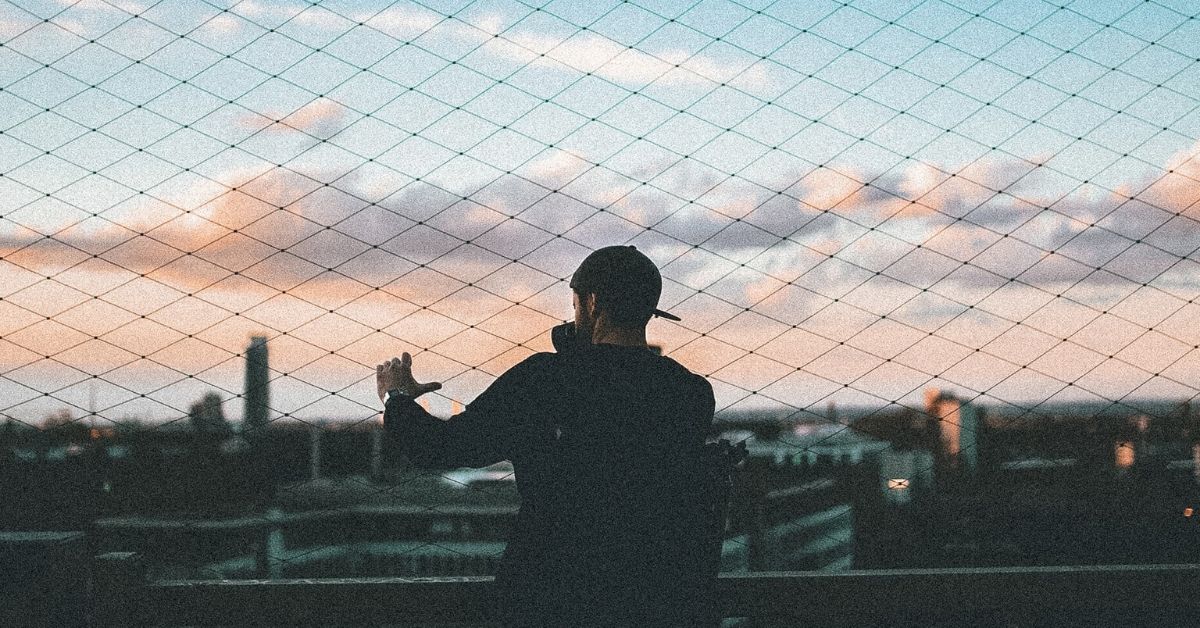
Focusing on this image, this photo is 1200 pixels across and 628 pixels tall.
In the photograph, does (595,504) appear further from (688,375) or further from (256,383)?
(256,383)

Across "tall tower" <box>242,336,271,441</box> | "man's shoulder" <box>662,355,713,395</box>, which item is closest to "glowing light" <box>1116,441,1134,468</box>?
"man's shoulder" <box>662,355,713,395</box>

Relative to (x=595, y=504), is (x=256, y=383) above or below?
above

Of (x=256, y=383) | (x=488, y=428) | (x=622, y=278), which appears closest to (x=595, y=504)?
(x=488, y=428)

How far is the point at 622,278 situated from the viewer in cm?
134

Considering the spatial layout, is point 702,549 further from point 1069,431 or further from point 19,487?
point 1069,431

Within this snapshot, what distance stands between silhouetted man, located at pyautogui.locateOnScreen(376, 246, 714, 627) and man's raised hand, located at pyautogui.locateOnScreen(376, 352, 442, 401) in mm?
57

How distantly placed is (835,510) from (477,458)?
332 cm

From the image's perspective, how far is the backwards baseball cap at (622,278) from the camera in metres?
1.33

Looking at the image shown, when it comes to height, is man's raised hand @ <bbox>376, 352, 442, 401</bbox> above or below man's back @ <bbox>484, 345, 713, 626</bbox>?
above

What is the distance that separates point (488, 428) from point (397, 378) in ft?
0.58

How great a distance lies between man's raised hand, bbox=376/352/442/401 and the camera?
4.44 feet

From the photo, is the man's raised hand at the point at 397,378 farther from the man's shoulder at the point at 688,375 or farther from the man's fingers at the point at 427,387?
the man's shoulder at the point at 688,375

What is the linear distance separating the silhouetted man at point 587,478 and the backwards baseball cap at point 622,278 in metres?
0.08

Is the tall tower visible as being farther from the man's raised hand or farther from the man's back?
the man's back
